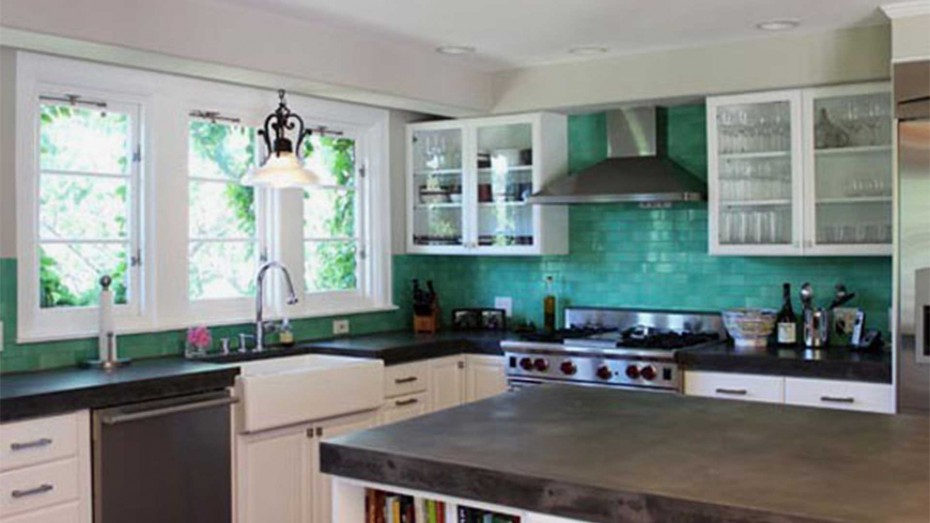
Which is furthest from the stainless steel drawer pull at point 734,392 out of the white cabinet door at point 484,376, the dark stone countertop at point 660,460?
the dark stone countertop at point 660,460

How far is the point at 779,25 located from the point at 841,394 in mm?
1760

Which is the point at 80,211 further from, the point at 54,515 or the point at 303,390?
the point at 54,515

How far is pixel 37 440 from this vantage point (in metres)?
3.37

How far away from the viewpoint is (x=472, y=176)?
19.0 feet

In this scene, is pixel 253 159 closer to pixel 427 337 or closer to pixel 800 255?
pixel 427 337

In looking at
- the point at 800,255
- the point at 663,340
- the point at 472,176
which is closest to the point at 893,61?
the point at 800,255

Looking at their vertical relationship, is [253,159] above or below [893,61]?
below

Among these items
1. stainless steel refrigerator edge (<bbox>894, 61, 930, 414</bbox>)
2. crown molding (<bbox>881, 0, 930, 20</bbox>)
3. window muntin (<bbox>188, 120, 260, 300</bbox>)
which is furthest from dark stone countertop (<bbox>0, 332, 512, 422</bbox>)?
crown molding (<bbox>881, 0, 930, 20</bbox>)

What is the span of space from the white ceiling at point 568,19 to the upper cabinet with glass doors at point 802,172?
39cm

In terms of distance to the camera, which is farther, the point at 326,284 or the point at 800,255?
the point at 326,284

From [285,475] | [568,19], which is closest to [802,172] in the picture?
[568,19]

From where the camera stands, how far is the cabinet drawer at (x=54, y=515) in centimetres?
333

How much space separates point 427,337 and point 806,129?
2366 mm

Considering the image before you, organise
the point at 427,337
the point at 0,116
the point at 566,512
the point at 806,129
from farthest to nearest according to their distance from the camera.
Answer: the point at 427,337
the point at 806,129
the point at 0,116
the point at 566,512
